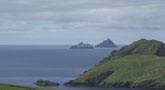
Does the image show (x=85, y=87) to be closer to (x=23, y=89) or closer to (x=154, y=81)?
(x=154, y=81)

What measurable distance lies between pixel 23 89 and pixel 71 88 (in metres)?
94.5

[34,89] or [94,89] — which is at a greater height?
[94,89]

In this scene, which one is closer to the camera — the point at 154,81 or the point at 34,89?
the point at 34,89

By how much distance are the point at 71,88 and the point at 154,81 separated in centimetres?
3986

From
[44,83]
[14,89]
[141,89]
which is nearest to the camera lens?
[14,89]

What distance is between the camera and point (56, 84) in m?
200

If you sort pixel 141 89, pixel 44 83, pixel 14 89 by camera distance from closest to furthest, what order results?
pixel 14 89 < pixel 141 89 < pixel 44 83

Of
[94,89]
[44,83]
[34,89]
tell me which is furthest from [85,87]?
[34,89]

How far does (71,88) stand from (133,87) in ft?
97.0

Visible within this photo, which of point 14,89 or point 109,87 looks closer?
point 14,89

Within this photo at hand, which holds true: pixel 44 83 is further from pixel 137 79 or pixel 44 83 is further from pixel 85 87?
pixel 137 79

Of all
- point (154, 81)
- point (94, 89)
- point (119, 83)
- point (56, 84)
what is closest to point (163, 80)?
point (154, 81)

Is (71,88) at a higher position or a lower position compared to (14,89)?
higher

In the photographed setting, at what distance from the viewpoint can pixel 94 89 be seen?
188m
